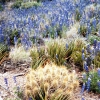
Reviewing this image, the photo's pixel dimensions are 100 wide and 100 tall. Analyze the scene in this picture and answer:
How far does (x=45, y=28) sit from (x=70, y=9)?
1.83 meters

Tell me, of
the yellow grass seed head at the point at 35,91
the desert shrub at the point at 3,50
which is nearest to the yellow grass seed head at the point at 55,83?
the yellow grass seed head at the point at 35,91

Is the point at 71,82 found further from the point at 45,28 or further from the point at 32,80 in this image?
the point at 45,28

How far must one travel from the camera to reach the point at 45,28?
291 inches

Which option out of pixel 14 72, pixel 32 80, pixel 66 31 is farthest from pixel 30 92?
pixel 66 31

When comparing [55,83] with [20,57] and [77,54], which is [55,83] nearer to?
[77,54]

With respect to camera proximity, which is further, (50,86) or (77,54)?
(77,54)

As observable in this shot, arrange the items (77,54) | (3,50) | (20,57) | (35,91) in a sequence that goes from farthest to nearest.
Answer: (3,50) → (20,57) → (77,54) → (35,91)

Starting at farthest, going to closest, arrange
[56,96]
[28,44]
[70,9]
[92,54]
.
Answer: [70,9] < [28,44] < [92,54] < [56,96]

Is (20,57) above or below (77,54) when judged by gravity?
below

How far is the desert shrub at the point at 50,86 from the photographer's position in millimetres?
3611

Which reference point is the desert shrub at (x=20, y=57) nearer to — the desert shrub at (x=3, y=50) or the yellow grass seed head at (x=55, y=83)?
the desert shrub at (x=3, y=50)

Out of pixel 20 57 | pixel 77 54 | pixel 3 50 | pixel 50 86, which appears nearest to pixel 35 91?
pixel 50 86

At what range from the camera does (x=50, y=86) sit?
12.2 feet

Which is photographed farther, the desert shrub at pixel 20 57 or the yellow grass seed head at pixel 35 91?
the desert shrub at pixel 20 57
